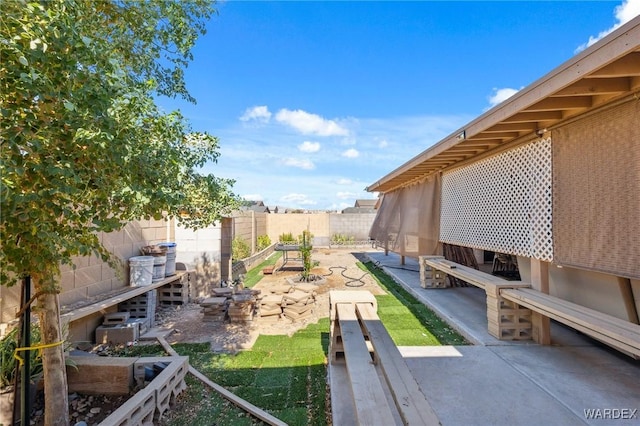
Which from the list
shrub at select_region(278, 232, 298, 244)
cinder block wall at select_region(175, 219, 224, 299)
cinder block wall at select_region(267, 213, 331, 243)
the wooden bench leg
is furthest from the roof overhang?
cinder block wall at select_region(267, 213, 331, 243)

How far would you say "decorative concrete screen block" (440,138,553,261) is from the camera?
12.1 feet

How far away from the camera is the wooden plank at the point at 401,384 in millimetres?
1384

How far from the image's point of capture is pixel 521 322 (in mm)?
3854

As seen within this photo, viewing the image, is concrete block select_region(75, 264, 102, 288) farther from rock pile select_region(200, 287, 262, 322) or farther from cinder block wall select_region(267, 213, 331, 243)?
cinder block wall select_region(267, 213, 331, 243)

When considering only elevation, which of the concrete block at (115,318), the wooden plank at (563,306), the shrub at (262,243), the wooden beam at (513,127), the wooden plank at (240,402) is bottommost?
the wooden plank at (240,402)

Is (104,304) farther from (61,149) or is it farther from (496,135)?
(496,135)

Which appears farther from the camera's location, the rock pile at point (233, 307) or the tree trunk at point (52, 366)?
the rock pile at point (233, 307)

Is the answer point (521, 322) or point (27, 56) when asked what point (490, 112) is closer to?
point (521, 322)

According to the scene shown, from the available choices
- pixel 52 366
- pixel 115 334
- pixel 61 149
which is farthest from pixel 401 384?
pixel 115 334

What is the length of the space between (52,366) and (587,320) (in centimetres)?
443

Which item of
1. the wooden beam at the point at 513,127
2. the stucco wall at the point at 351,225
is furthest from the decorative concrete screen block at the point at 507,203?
the stucco wall at the point at 351,225

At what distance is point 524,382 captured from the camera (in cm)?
281

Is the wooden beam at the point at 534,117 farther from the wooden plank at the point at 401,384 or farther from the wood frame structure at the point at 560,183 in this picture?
the wooden plank at the point at 401,384

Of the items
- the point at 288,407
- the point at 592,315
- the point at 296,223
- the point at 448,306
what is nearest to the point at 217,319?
the point at 288,407
